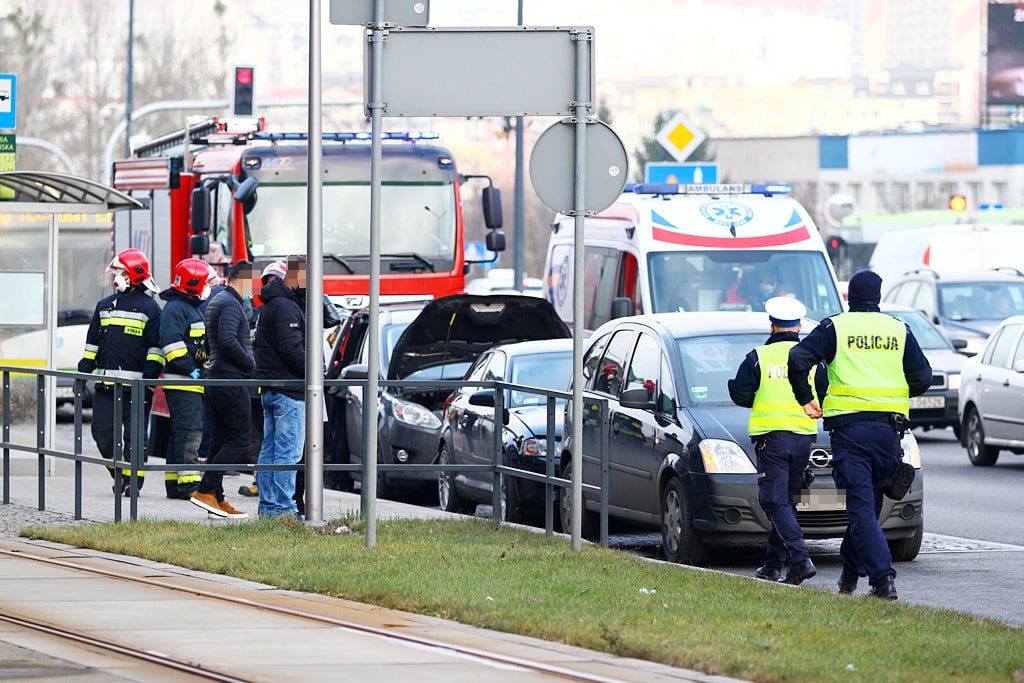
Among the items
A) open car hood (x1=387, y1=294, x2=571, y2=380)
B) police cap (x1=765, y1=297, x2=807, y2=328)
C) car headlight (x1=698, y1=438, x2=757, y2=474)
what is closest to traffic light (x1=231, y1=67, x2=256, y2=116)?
open car hood (x1=387, y1=294, x2=571, y2=380)

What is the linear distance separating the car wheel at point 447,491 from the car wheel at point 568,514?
1.33 m

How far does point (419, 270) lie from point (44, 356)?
592 centimetres

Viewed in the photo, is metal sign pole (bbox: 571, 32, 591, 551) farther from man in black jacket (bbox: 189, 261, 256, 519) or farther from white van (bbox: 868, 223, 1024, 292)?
white van (bbox: 868, 223, 1024, 292)

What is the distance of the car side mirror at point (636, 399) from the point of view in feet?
41.2

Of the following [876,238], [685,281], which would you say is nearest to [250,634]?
[685,281]

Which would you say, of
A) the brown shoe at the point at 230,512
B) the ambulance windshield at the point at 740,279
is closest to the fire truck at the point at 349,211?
the ambulance windshield at the point at 740,279

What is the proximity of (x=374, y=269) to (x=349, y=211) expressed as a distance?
12.0 m

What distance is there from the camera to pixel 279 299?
13.6 metres

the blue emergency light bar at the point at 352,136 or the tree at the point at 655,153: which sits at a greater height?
the tree at the point at 655,153

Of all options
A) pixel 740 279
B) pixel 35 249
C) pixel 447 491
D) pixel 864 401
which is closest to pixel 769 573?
pixel 864 401

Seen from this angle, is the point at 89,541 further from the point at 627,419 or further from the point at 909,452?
the point at 909,452

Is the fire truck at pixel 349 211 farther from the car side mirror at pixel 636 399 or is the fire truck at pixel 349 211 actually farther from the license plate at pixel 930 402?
the car side mirror at pixel 636 399

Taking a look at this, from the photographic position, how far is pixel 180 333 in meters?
15.0

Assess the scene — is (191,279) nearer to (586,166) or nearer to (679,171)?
(586,166)
